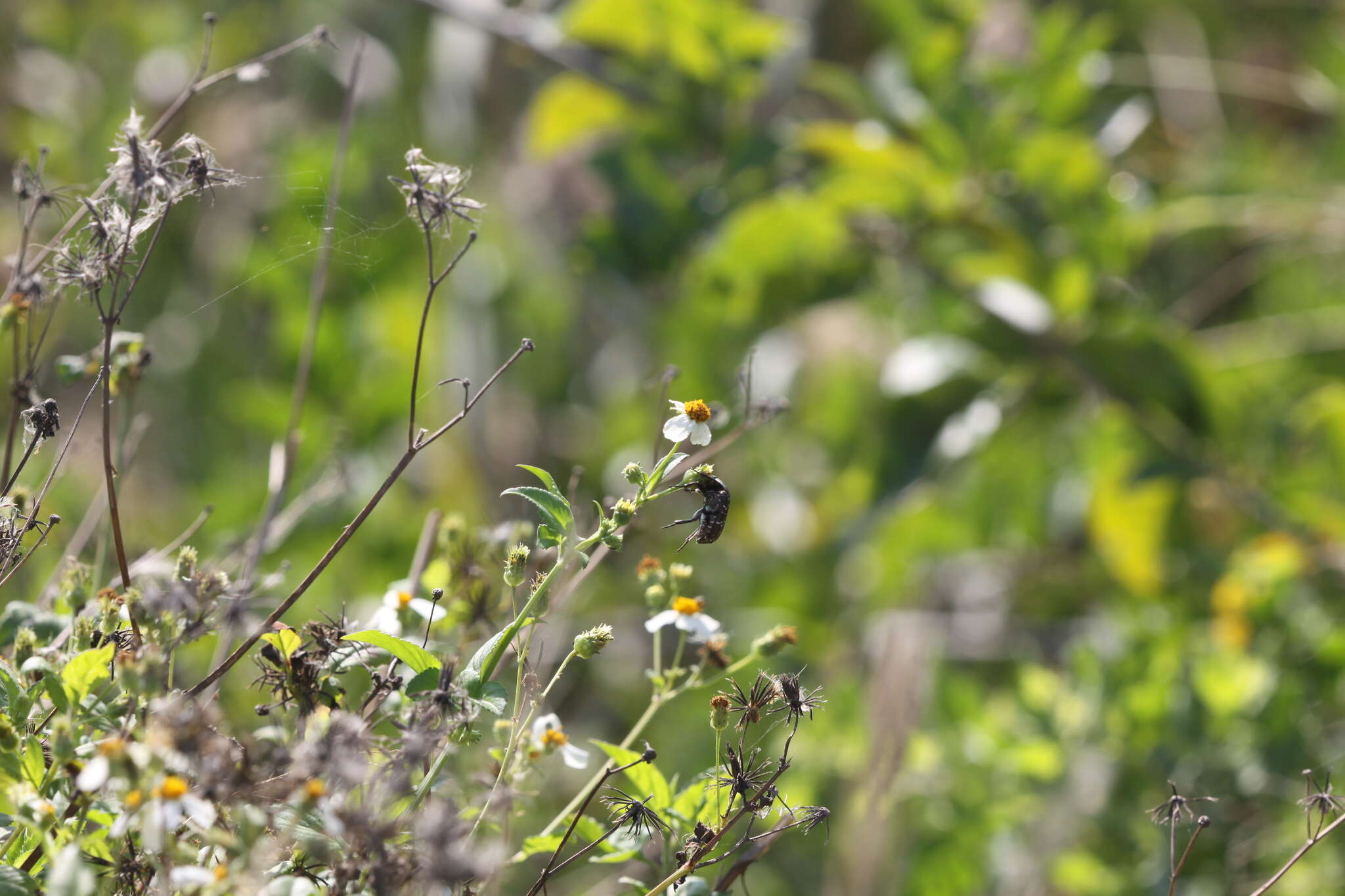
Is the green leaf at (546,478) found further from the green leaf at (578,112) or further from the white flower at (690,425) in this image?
the green leaf at (578,112)

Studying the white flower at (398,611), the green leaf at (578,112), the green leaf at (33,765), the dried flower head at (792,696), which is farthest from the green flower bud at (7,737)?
the green leaf at (578,112)

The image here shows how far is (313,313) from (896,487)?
20.2 inches

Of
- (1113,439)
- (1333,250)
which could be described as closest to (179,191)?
(1113,439)

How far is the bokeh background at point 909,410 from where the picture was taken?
867 millimetres

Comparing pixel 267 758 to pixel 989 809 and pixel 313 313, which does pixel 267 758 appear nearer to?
pixel 313 313

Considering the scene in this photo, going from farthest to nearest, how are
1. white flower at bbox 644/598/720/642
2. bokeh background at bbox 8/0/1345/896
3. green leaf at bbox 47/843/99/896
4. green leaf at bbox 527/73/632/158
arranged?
green leaf at bbox 527/73/632/158 < bokeh background at bbox 8/0/1345/896 < white flower at bbox 644/598/720/642 < green leaf at bbox 47/843/99/896

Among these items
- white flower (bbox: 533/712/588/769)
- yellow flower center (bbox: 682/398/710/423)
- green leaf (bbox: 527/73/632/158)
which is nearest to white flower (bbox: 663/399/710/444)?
yellow flower center (bbox: 682/398/710/423)

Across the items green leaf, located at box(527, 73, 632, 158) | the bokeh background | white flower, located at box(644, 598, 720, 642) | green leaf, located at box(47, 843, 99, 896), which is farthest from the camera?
green leaf, located at box(527, 73, 632, 158)

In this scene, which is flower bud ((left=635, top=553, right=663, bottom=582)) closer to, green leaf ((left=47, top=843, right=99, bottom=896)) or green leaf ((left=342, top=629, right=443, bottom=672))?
green leaf ((left=342, top=629, right=443, bottom=672))

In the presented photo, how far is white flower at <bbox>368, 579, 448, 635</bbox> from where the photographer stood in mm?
386

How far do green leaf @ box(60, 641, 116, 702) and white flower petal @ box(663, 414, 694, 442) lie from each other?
0.18 m

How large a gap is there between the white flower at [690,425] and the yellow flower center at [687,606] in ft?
0.23

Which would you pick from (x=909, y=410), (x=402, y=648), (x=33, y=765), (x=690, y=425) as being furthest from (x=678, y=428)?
(x=909, y=410)

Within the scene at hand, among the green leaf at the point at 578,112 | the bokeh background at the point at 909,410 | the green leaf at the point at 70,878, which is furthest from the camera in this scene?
the green leaf at the point at 578,112
